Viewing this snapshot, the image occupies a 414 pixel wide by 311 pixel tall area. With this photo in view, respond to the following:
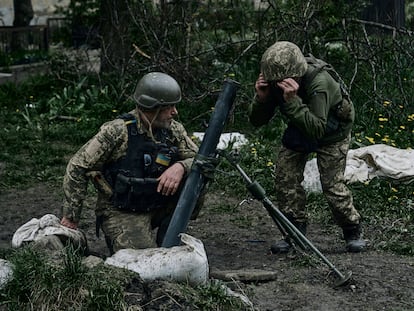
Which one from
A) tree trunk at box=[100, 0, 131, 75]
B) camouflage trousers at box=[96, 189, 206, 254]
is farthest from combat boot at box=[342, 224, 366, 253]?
tree trunk at box=[100, 0, 131, 75]

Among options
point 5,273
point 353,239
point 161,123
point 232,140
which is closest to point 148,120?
point 161,123

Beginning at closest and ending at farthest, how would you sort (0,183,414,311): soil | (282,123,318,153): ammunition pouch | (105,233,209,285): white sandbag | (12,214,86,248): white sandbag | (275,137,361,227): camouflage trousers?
(105,233,209,285): white sandbag → (0,183,414,311): soil → (12,214,86,248): white sandbag → (282,123,318,153): ammunition pouch → (275,137,361,227): camouflage trousers

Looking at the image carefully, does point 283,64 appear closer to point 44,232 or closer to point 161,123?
point 161,123

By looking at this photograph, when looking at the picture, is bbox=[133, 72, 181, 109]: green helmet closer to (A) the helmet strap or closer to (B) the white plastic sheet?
(A) the helmet strap

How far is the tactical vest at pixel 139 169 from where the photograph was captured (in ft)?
19.6

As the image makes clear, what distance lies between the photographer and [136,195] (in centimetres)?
602

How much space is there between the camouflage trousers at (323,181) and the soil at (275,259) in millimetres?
310

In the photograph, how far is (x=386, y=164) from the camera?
8570 millimetres

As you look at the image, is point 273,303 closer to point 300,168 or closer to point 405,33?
point 300,168

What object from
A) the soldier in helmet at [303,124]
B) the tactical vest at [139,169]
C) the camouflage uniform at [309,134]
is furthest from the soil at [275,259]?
the tactical vest at [139,169]

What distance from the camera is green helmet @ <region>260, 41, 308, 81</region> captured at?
6254mm

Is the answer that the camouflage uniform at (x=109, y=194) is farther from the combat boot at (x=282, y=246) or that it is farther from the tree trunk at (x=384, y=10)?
the tree trunk at (x=384, y=10)

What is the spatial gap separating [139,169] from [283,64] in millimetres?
1147

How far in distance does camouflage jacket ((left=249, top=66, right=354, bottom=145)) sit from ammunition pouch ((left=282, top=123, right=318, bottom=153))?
6 cm
